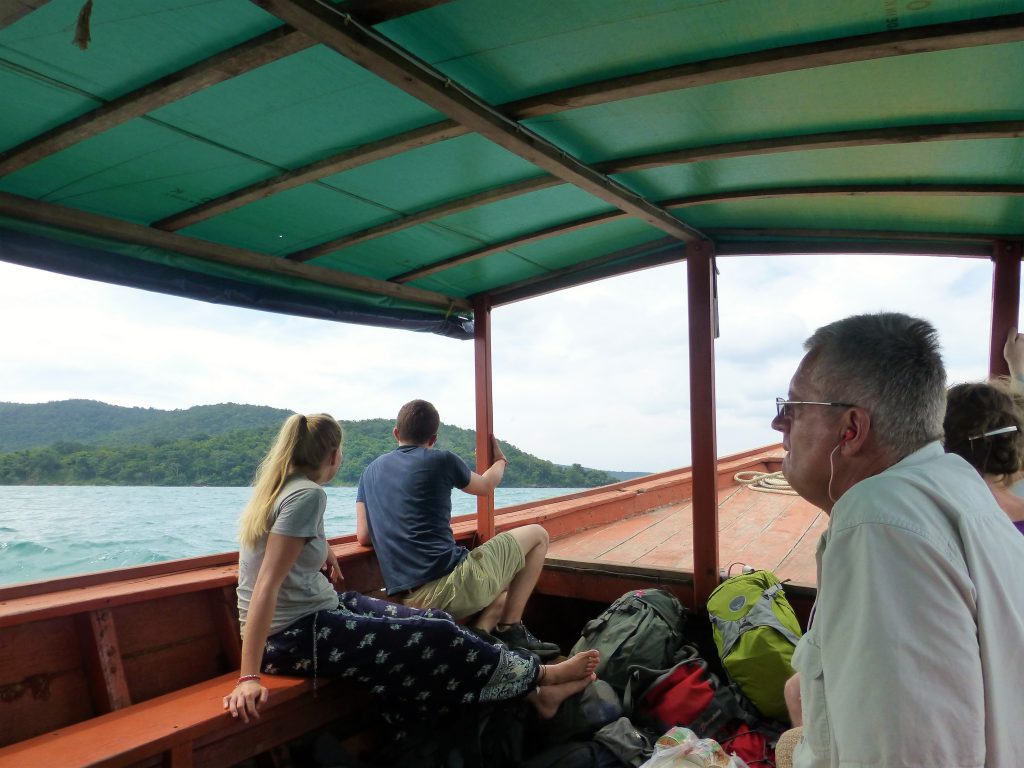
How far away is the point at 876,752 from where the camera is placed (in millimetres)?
800

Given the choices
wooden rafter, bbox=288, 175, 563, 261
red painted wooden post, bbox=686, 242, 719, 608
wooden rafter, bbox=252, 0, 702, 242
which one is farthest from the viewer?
red painted wooden post, bbox=686, 242, 719, 608

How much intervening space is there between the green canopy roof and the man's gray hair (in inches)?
36.1

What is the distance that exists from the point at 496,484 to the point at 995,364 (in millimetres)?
2332

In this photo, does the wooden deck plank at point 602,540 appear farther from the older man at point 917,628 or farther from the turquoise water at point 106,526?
the older man at point 917,628

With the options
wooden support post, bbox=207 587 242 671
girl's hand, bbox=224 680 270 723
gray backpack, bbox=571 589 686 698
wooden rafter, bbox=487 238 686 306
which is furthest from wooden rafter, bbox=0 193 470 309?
gray backpack, bbox=571 589 686 698

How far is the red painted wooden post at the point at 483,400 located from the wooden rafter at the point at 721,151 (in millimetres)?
1207

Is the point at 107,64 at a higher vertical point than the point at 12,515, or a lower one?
higher

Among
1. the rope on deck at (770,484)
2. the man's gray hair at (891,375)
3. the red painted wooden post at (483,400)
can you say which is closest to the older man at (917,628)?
the man's gray hair at (891,375)

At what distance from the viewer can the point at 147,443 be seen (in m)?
3.54

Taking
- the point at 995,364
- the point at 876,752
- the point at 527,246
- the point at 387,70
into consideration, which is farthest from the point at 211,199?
the point at 995,364

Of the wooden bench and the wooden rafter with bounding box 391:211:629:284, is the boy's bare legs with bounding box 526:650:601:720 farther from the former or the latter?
the wooden rafter with bounding box 391:211:629:284

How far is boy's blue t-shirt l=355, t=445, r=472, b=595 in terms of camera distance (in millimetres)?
3045

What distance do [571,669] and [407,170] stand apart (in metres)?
2.07

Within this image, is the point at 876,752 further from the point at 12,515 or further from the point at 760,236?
the point at 12,515
